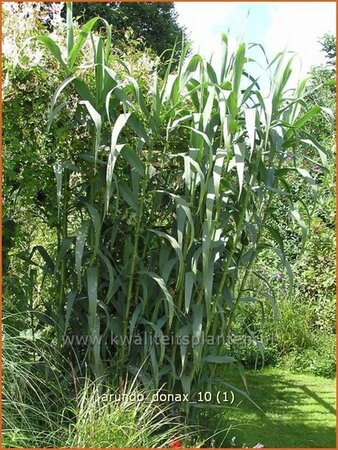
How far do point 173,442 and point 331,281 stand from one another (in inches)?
113

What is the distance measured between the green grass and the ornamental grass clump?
606 mm

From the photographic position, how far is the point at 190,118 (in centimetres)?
244

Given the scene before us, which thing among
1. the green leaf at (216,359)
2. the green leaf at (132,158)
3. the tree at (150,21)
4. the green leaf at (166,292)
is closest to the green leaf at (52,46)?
the green leaf at (132,158)

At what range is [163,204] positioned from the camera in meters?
2.69

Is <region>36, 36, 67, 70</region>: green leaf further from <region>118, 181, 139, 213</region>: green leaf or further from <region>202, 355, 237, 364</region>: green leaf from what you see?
<region>202, 355, 237, 364</region>: green leaf

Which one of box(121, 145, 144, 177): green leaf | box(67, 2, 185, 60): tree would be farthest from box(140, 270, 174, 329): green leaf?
box(67, 2, 185, 60): tree

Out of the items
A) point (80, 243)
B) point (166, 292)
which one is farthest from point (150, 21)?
point (166, 292)

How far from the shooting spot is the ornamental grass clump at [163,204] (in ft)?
7.73

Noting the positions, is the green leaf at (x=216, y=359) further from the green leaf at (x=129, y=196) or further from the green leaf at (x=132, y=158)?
the green leaf at (x=132, y=158)

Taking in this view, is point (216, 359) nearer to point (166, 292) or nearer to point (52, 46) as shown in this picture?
point (166, 292)

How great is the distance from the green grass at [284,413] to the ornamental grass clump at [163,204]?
61 centimetres

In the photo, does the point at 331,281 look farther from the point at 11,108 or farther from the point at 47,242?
the point at 11,108

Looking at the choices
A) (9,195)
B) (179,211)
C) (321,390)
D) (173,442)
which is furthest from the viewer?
(321,390)

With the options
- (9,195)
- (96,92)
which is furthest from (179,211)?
(9,195)
